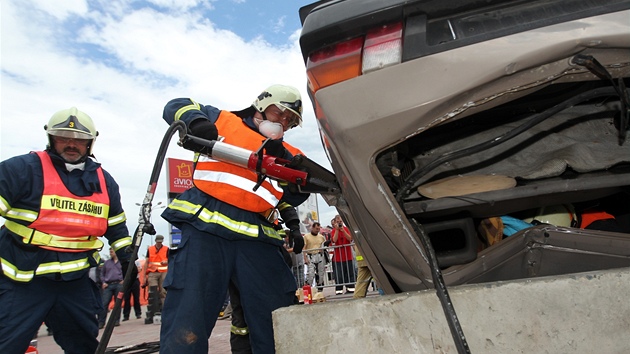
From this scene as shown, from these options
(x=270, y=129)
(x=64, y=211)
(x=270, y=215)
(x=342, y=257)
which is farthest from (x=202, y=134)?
(x=342, y=257)

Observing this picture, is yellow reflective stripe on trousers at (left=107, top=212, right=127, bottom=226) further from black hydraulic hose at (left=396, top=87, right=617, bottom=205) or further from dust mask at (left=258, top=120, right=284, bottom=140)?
black hydraulic hose at (left=396, top=87, right=617, bottom=205)

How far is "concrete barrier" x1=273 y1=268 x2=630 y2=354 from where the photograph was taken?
3.74ft

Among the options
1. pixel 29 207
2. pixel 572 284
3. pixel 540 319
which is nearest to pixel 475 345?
pixel 540 319

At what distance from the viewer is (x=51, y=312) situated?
312cm

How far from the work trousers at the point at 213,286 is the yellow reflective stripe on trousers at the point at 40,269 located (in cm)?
94

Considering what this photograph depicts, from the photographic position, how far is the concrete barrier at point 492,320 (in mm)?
1139

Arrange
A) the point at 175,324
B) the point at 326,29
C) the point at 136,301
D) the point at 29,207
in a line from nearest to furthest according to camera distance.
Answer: the point at 326,29, the point at 175,324, the point at 29,207, the point at 136,301

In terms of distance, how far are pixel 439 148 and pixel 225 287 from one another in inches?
57.5

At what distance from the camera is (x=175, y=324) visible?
2.41m

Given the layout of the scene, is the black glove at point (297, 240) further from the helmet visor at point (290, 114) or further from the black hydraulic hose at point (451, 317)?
the black hydraulic hose at point (451, 317)

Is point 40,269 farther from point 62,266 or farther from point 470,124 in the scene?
point 470,124

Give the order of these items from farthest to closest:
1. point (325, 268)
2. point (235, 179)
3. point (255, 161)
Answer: point (325, 268) → point (235, 179) → point (255, 161)

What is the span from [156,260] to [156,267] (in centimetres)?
22

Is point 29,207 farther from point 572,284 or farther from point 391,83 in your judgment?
point 572,284
